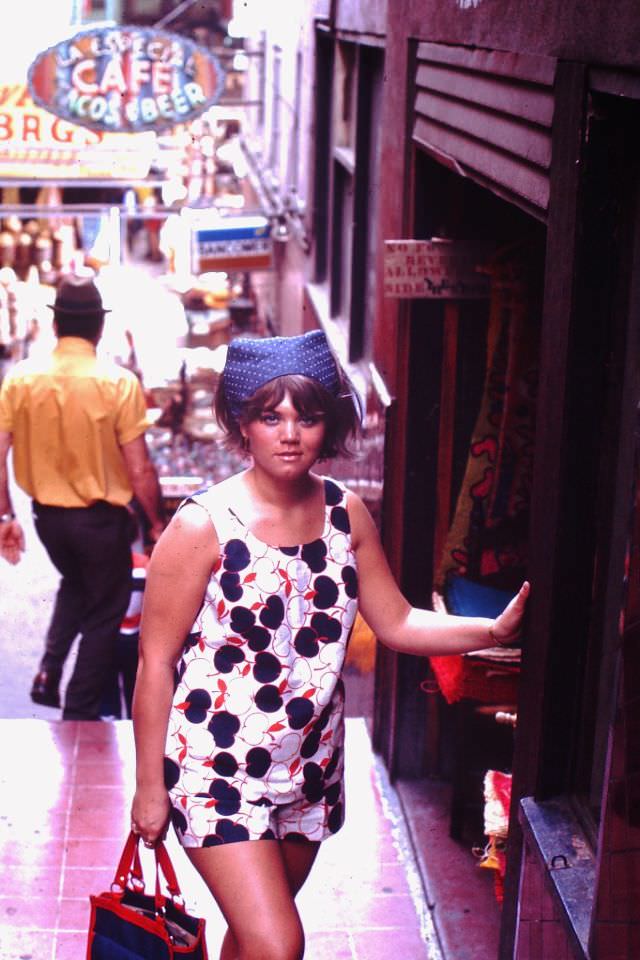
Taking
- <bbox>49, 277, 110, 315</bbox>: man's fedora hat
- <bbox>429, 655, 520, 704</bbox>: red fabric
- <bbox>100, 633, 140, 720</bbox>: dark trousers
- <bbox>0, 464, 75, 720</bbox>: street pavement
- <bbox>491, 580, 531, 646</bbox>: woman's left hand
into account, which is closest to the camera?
<bbox>491, 580, 531, 646</bbox>: woman's left hand

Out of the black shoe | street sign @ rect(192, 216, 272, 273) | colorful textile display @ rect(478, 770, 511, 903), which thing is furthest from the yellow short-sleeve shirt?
street sign @ rect(192, 216, 272, 273)

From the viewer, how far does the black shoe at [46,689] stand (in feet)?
21.3

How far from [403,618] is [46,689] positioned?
12.0 feet

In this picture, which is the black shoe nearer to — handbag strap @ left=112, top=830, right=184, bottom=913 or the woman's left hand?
handbag strap @ left=112, top=830, right=184, bottom=913

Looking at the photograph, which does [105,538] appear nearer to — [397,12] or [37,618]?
[397,12]

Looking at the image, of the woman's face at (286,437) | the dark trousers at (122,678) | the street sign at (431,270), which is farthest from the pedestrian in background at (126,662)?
the woman's face at (286,437)

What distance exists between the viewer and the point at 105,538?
599cm

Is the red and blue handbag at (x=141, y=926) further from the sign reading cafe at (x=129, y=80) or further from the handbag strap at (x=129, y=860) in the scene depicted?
the sign reading cafe at (x=129, y=80)

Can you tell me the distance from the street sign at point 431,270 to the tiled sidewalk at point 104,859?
6.29ft

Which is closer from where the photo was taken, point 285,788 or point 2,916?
point 285,788

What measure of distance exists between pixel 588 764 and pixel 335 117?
6.93 meters

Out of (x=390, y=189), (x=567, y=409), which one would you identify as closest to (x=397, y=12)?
(x=390, y=189)

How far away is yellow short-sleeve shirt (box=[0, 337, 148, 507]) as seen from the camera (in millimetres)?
5852

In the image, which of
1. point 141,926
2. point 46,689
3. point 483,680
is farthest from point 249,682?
point 46,689
